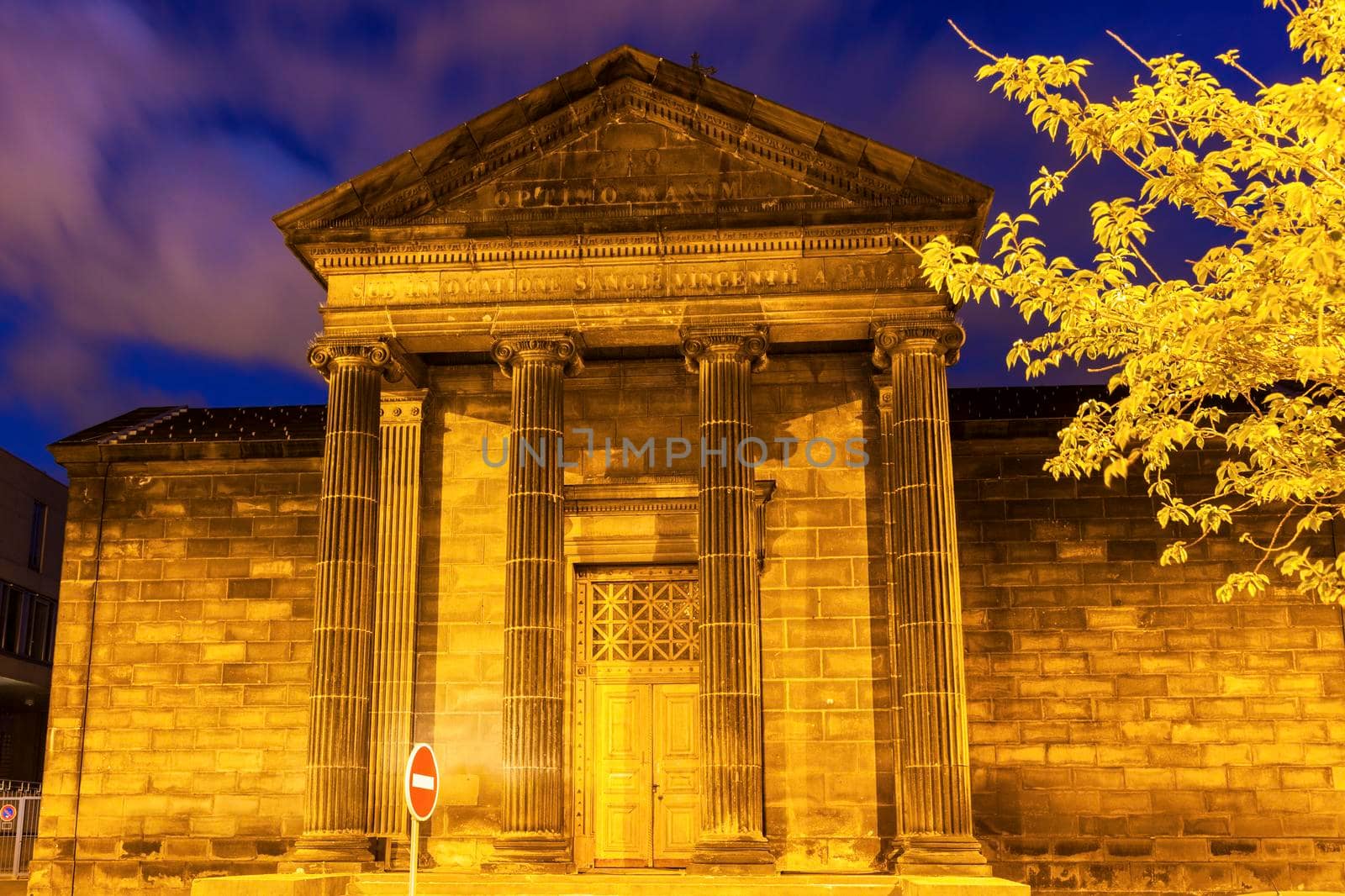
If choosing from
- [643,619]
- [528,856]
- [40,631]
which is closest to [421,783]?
[528,856]

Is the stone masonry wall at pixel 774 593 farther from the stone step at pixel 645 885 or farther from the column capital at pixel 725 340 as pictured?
the stone step at pixel 645 885

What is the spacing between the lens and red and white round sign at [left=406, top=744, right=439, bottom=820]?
11.5 metres

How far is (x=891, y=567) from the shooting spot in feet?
56.6

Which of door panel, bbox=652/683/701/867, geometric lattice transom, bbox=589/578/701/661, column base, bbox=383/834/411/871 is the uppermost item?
geometric lattice transom, bbox=589/578/701/661

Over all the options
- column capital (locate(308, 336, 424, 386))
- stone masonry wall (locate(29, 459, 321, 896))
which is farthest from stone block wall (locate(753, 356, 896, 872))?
stone masonry wall (locate(29, 459, 321, 896))

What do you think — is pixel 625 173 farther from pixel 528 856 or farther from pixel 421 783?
pixel 421 783

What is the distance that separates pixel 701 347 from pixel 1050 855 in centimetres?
879

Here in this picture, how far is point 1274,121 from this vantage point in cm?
1005

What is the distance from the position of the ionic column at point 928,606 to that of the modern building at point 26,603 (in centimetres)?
3236

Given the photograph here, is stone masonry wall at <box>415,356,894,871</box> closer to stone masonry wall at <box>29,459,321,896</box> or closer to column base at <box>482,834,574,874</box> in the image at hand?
column base at <box>482,834,574,874</box>

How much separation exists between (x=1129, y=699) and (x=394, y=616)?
10668mm

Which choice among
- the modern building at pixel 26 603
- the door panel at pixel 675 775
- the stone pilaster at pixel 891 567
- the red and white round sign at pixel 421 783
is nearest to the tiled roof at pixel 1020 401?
the stone pilaster at pixel 891 567

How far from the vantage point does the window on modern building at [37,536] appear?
43.0m

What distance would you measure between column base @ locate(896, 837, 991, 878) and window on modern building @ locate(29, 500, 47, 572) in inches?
1440
